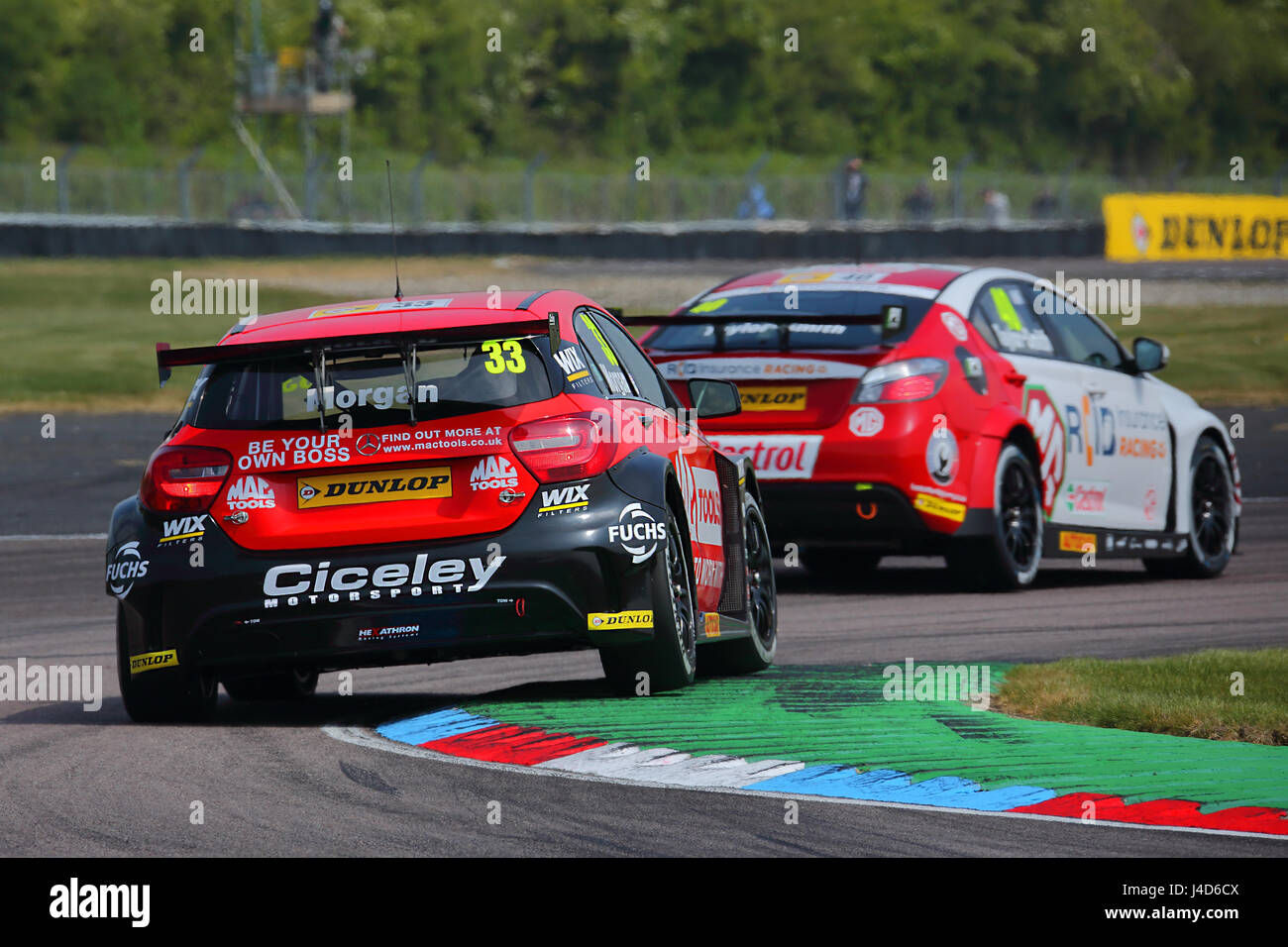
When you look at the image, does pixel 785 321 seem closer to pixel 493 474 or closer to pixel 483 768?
pixel 493 474

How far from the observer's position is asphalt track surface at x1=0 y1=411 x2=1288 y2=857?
18.4ft

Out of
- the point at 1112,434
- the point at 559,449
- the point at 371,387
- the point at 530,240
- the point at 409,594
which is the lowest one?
the point at 409,594

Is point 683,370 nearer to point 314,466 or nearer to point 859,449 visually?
point 859,449

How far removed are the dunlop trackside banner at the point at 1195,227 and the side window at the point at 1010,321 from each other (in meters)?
36.5

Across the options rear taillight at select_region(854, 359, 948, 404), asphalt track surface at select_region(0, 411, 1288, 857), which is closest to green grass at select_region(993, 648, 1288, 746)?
asphalt track surface at select_region(0, 411, 1288, 857)

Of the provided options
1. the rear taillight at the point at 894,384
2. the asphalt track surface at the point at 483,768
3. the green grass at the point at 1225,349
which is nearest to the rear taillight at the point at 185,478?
the asphalt track surface at the point at 483,768

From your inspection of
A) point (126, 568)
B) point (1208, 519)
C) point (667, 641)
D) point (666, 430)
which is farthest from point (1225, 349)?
point (126, 568)

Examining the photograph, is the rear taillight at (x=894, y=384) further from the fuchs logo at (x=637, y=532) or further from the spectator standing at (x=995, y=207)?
the spectator standing at (x=995, y=207)

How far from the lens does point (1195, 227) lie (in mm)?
50656

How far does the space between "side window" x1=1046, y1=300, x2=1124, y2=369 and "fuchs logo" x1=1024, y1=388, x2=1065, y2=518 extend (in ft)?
1.76

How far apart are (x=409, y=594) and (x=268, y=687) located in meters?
1.48
